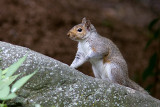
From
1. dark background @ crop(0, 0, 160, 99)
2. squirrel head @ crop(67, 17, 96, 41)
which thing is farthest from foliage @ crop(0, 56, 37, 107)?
dark background @ crop(0, 0, 160, 99)

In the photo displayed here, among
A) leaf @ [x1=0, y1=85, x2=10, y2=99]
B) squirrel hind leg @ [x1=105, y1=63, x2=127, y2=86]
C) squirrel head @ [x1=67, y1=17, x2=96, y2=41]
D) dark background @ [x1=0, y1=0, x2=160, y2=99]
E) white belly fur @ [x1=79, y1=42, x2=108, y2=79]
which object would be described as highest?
dark background @ [x1=0, y1=0, x2=160, y2=99]

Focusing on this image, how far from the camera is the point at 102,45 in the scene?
4.77 metres

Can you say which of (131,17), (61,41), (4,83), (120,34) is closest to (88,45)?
(4,83)

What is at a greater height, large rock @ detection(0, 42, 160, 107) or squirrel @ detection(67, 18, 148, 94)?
squirrel @ detection(67, 18, 148, 94)

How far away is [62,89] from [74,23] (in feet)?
21.0

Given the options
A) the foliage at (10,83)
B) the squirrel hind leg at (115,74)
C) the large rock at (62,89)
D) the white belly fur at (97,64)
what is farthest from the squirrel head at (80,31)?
the foliage at (10,83)

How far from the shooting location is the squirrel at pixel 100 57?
14.6 feet

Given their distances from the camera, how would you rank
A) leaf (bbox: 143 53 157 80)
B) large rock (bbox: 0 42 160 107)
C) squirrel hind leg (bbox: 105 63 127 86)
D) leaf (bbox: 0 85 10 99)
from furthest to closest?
leaf (bbox: 143 53 157 80) < squirrel hind leg (bbox: 105 63 127 86) < large rock (bbox: 0 42 160 107) < leaf (bbox: 0 85 10 99)

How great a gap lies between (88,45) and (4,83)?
8.41 feet

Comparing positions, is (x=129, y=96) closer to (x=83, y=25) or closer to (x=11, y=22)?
(x=83, y=25)

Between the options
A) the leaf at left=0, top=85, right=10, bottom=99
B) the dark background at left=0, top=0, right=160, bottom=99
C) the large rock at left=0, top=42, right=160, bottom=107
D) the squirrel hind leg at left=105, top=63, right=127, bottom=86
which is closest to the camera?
the leaf at left=0, top=85, right=10, bottom=99

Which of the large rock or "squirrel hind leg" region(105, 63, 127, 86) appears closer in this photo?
the large rock

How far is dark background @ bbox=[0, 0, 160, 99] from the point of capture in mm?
8453

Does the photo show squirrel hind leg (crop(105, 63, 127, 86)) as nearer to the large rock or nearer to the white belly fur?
the white belly fur
